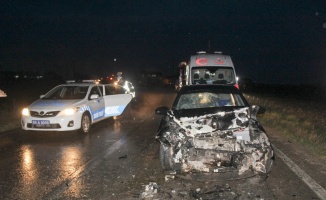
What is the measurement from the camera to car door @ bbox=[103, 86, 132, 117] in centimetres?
1296

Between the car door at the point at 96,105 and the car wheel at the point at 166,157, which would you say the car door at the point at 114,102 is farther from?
the car wheel at the point at 166,157

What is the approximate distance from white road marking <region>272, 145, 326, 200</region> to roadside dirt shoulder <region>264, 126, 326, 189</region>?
0.26ft

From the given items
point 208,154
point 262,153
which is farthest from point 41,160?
point 262,153

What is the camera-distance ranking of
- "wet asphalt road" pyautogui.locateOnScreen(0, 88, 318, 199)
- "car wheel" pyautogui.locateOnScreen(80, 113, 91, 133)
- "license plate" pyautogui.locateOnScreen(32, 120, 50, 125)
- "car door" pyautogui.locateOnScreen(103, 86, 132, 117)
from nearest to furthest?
1. "wet asphalt road" pyautogui.locateOnScreen(0, 88, 318, 199)
2. "license plate" pyautogui.locateOnScreen(32, 120, 50, 125)
3. "car wheel" pyautogui.locateOnScreen(80, 113, 91, 133)
4. "car door" pyautogui.locateOnScreen(103, 86, 132, 117)

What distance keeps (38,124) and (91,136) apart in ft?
5.17

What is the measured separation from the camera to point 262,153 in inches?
222

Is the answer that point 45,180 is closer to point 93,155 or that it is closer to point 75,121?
point 93,155

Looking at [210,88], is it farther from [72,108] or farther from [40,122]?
[40,122]

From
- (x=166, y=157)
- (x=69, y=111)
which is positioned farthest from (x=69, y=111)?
(x=166, y=157)

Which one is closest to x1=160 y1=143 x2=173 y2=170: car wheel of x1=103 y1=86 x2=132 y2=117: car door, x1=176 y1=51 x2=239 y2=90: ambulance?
x1=103 y1=86 x2=132 y2=117: car door

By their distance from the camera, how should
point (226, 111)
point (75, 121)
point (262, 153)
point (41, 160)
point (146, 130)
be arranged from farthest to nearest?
point (146, 130), point (75, 121), point (41, 160), point (226, 111), point (262, 153)

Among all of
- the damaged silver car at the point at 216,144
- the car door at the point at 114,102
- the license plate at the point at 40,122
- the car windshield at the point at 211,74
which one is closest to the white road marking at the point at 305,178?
the damaged silver car at the point at 216,144

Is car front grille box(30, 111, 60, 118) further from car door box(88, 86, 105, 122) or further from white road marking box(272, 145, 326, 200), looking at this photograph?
white road marking box(272, 145, 326, 200)

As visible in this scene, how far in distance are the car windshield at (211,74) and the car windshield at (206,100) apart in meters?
7.85
